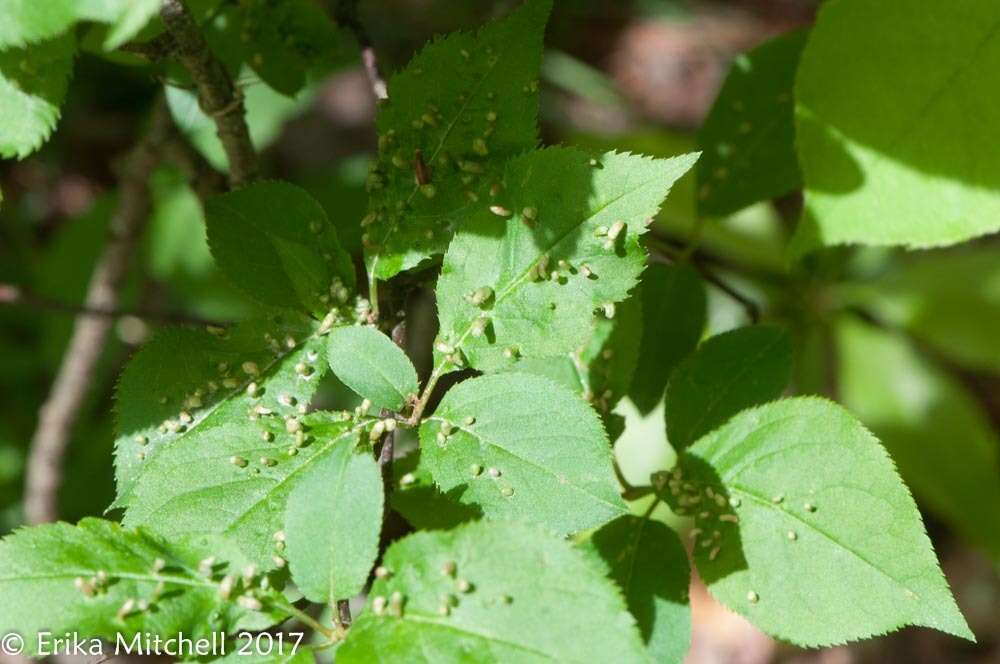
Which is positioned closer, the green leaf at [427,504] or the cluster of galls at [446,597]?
the cluster of galls at [446,597]

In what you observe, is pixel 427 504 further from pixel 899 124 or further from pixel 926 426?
pixel 926 426

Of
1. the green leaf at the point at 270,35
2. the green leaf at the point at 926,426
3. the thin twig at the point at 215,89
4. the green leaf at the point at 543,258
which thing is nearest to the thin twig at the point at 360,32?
the green leaf at the point at 270,35

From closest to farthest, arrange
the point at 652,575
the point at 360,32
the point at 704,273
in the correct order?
1. the point at 652,575
2. the point at 360,32
3. the point at 704,273

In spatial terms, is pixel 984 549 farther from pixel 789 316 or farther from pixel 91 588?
pixel 91 588

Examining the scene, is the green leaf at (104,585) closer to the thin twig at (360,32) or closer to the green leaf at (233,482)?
the green leaf at (233,482)

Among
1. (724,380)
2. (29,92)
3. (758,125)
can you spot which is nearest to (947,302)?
→ (758,125)

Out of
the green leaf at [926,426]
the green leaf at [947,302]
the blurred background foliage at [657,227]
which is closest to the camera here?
the blurred background foliage at [657,227]
